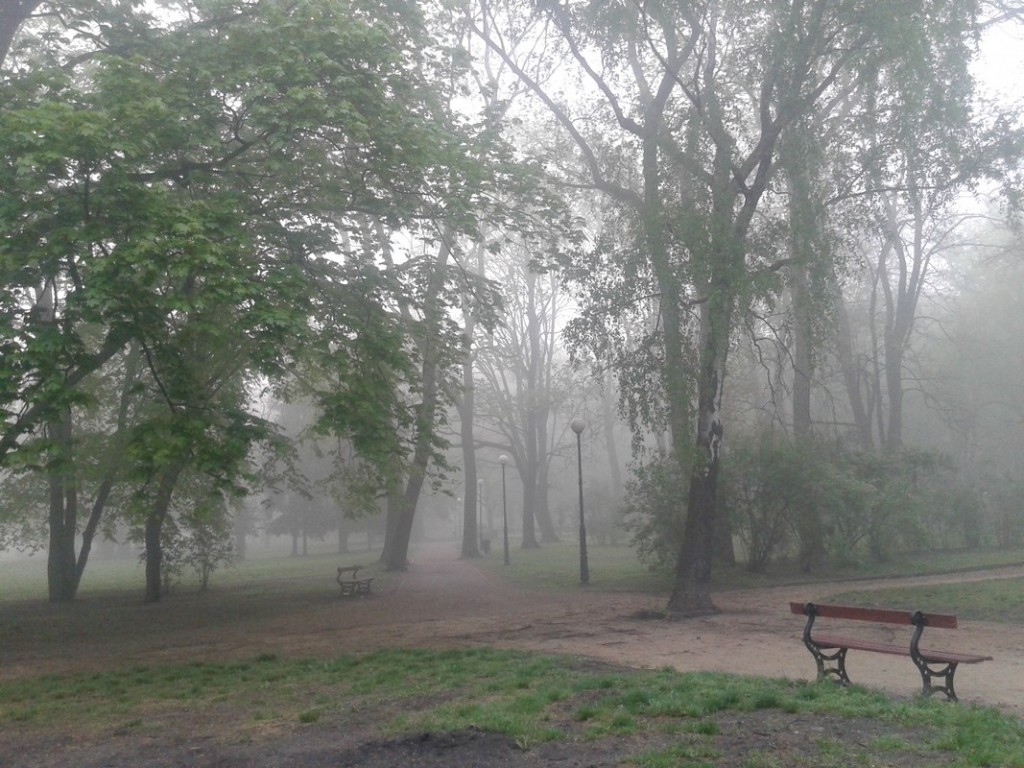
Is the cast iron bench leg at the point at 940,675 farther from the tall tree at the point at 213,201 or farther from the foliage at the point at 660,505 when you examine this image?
the foliage at the point at 660,505

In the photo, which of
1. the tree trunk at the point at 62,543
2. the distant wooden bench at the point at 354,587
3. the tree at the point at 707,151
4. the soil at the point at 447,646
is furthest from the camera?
the distant wooden bench at the point at 354,587

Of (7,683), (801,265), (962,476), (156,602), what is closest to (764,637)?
(801,265)

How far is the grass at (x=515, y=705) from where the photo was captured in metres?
6.00

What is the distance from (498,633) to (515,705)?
6267 mm

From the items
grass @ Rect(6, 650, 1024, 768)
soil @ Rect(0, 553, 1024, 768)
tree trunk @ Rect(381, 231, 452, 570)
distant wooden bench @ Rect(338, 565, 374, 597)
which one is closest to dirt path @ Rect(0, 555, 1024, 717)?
soil @ Rect(0, 553, 1024, 768)

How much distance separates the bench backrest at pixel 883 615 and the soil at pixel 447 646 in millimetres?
751

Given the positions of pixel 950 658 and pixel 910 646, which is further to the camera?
pixel 910 646

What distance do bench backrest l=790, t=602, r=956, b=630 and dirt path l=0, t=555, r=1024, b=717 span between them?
0.70 m

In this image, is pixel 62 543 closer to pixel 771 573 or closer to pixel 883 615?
pixel 771 573

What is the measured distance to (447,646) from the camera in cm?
1263

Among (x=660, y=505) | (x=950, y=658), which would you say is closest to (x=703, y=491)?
(x=660, y=505)

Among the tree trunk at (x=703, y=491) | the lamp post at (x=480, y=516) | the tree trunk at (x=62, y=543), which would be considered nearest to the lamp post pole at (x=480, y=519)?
the lamp post at (x=480, y=516)

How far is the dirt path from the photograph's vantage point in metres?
10.2

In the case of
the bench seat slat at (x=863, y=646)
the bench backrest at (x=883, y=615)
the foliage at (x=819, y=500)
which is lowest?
the bench seat slat at (x=863, y=646)
